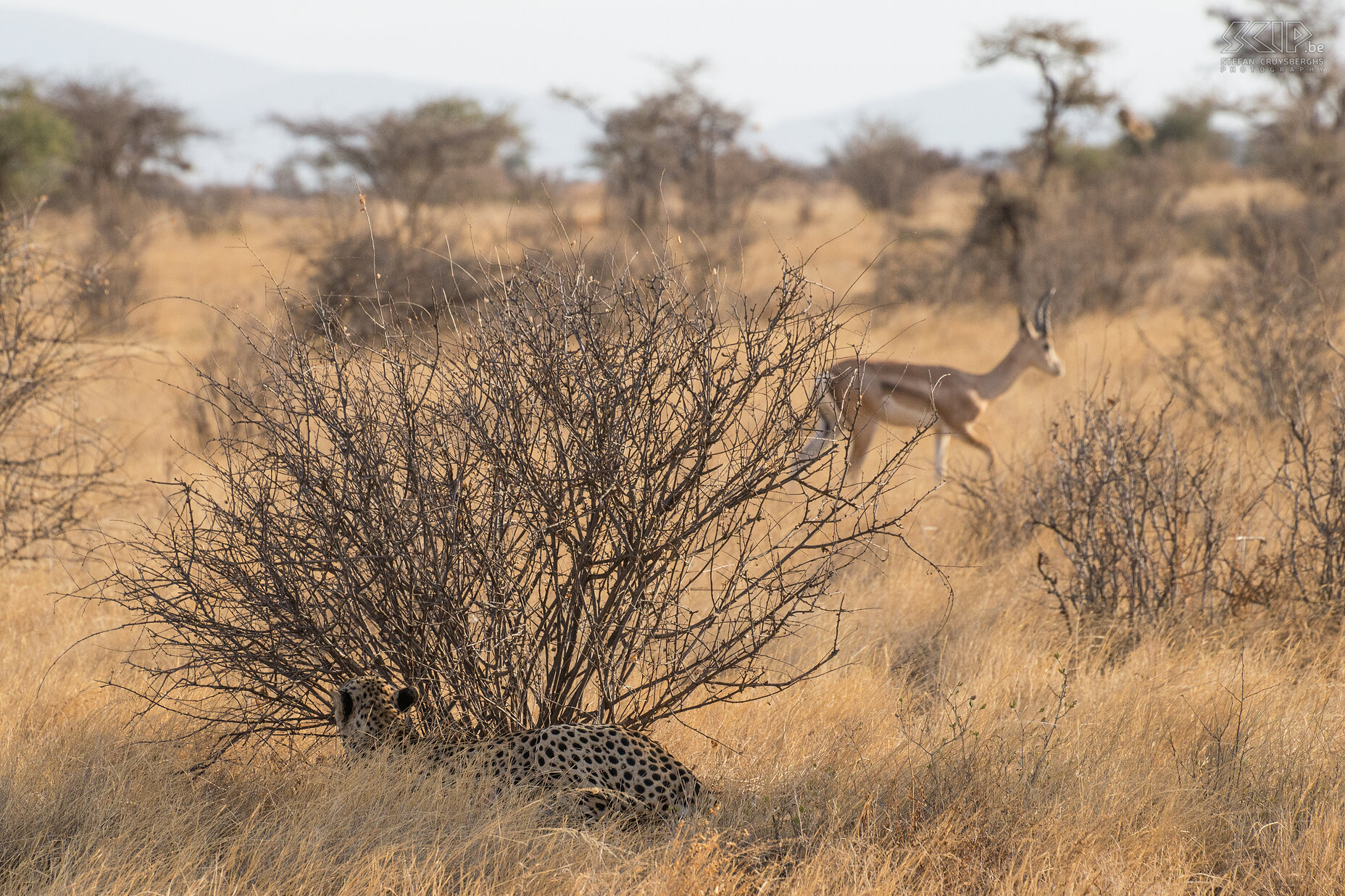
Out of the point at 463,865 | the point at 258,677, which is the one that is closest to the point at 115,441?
the point at 258,677

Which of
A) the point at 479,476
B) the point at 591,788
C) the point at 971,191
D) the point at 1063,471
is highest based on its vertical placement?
the point at 971,191

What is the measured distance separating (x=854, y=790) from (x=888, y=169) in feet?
82.4

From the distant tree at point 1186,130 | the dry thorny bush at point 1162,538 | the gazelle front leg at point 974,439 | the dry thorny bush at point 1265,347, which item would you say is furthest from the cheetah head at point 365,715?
the distant tree at point 1186,130

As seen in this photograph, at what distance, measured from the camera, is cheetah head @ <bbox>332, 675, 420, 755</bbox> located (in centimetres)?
310

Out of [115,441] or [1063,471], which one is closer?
[1063,471]

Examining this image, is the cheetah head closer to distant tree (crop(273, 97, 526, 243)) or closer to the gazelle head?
the gazelle head

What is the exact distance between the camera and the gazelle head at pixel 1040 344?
781 cm

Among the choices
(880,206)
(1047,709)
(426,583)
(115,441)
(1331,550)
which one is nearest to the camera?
(426,583)

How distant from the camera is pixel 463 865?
2.74 m

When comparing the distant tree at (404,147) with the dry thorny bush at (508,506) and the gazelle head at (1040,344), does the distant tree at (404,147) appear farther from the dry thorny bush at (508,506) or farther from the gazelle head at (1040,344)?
the dry thorny bush at (508,506)

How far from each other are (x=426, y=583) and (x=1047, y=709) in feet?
6.78

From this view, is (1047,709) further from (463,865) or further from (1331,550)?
(463,865)

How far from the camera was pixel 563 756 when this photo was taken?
295 cm

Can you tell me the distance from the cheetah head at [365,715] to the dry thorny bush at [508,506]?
0.09 m
